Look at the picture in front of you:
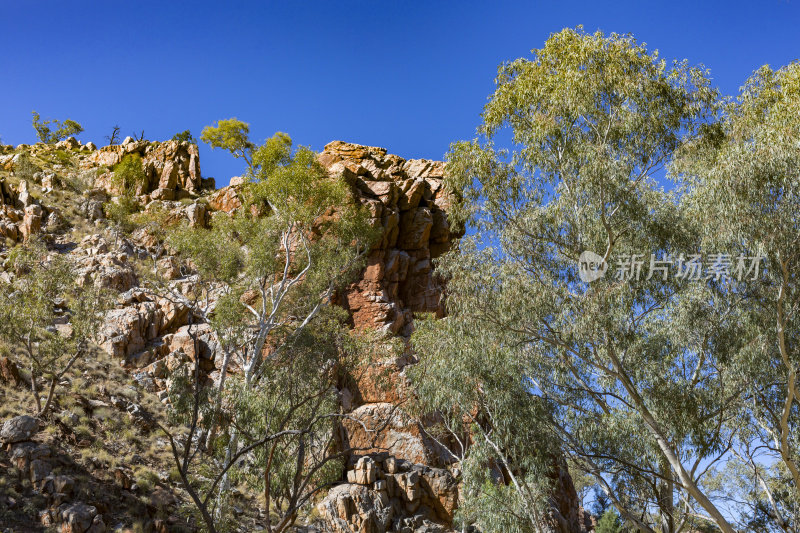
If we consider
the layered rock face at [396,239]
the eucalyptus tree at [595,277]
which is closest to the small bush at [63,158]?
the layered rock face at [396,239]

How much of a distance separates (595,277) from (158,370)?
1545 centimetres

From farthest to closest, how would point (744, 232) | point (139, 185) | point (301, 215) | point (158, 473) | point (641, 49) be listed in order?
point (139, 185) < point (301, 215) < point (158, 473) < point (641, 49) < point (744, 232)

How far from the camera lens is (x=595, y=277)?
36.2 feet

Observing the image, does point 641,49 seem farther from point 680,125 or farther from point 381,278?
point 381,278

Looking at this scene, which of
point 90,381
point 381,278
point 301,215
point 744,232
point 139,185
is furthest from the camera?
point 139,185

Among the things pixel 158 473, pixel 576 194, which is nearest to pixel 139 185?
pixel 158 473

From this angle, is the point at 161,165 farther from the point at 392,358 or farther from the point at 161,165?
the point at 392,358

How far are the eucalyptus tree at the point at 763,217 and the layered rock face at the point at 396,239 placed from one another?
12.1 meters

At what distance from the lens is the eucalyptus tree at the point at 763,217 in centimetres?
953

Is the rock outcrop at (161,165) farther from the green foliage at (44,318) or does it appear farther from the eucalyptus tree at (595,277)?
the eucalyptus tree at (595,277)

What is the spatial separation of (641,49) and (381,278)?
543 inches

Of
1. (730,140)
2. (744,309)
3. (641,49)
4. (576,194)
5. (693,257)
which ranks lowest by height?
(744,309)

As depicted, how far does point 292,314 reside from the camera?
2008 centimetres

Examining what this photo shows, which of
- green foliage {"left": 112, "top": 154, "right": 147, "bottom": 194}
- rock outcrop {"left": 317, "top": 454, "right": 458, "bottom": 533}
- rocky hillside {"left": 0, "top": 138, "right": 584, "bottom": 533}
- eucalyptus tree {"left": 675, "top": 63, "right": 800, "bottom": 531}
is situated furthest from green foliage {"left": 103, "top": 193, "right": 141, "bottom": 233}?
eucalyptus tree {"left": 675, "top": 63, "right": 800, "bottom": 531}
